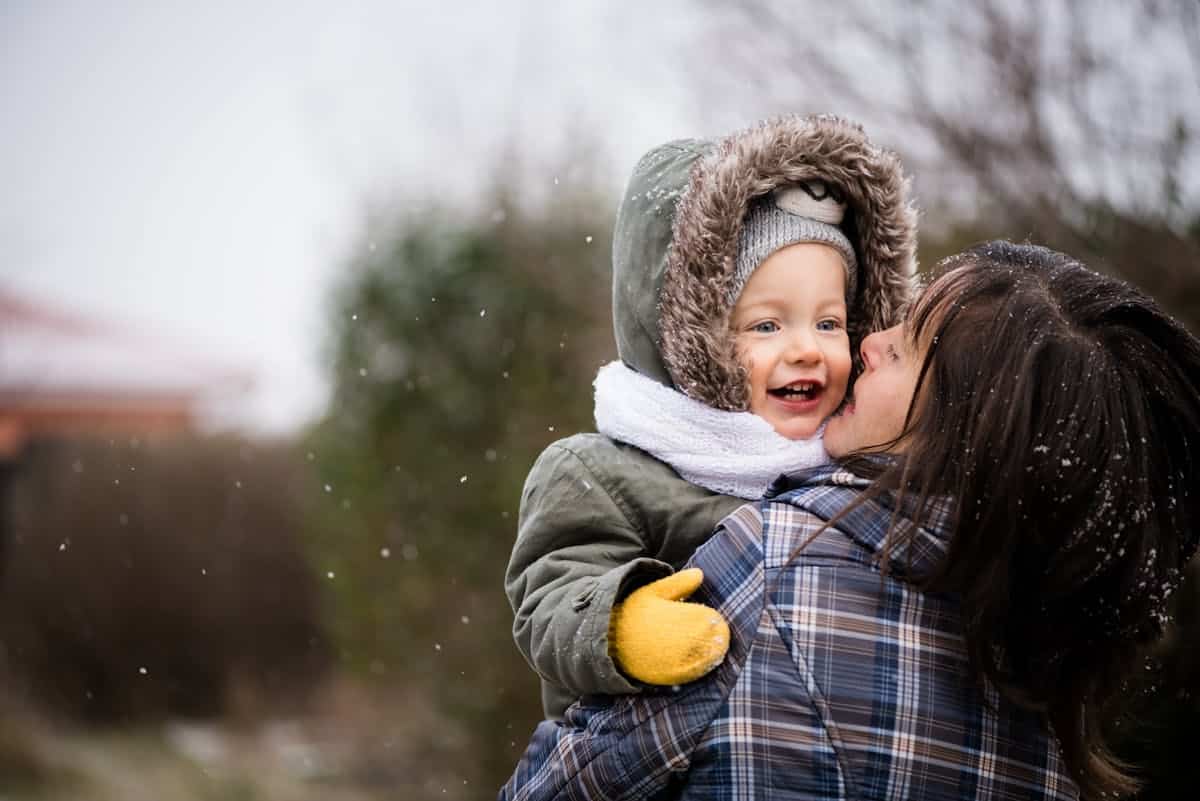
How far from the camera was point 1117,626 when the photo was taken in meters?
1.73

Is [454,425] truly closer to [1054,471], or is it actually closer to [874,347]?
[874,347]

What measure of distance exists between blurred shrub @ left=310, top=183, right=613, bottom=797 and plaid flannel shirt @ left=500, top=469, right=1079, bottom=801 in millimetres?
3960

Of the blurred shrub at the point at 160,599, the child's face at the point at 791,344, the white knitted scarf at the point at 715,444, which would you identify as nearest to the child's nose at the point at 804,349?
the child's face at the point at 791,344

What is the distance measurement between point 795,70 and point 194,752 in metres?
6.59

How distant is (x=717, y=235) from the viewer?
2025 millimetres

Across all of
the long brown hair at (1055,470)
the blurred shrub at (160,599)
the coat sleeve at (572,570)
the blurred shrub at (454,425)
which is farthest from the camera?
the blurred shrub at (160,599)

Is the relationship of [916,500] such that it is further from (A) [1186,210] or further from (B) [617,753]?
(A) [1186,210]

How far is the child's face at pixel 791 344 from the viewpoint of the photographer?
6.81 ft

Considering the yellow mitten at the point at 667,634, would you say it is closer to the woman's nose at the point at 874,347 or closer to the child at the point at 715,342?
the child at the point at 715,342

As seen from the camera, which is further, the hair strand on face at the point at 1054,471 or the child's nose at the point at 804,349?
the child's nose at the point at 804,349

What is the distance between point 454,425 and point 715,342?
479cm

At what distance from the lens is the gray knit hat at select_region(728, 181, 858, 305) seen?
2090 mm

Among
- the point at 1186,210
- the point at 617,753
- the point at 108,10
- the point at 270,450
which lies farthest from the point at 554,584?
the point at 108,10

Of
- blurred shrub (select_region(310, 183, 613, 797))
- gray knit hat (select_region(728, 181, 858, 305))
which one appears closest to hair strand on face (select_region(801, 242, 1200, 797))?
gray knit hat (select_region(728, 181, 858, 305))
